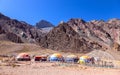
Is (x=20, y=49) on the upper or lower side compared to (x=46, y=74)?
upper

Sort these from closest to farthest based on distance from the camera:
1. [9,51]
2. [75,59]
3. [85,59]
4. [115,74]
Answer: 1. [115,74]
2. [85,59]
3. [75,59]
4. [9,51]

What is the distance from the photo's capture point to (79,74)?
5006 centimetres

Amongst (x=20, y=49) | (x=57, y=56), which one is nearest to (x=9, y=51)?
(x=20, y=49)

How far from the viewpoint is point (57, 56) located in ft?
315

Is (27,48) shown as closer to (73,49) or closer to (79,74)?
(73,49)

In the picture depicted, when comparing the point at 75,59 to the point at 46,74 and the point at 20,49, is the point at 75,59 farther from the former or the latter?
the point at 20,49

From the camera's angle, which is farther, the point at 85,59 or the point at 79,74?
the point at 85,59

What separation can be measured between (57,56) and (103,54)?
1305 inches

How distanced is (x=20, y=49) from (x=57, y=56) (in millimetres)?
79638

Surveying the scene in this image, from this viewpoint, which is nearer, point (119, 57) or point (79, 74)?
point (79, 74)

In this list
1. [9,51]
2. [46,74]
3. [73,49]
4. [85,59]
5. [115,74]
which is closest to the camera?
[46,74]

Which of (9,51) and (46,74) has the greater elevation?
(9,51)

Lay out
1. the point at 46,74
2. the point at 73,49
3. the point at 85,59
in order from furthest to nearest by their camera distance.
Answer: the point at 73,49 → the point at 85,59 → the point at 46,74

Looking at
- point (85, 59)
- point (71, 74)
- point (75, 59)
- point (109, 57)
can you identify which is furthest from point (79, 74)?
point (109, 57)
